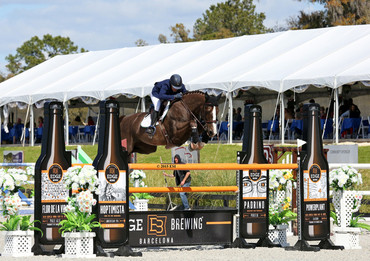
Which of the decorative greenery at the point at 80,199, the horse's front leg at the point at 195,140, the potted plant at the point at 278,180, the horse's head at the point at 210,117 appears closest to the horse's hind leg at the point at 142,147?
the horse's front leg at the point at 195,140

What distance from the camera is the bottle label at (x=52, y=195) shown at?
898 cm

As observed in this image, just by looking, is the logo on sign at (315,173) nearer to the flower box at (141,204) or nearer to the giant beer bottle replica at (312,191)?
the giant beer bottle replica at (312,191)

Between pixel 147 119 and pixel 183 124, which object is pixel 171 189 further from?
pixel 147 119

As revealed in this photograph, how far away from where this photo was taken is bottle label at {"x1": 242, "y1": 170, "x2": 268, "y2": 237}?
9602 millimetres

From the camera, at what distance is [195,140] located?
1462cm

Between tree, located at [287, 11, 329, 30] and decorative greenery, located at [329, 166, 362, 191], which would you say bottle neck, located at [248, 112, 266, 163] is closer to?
decorative greenery, located at [329, 166, 362, 191]

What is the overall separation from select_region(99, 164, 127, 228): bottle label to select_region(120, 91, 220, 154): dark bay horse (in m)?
5.61

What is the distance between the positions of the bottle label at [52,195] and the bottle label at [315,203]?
265 cm

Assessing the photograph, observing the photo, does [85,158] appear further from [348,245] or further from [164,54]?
[164,54]

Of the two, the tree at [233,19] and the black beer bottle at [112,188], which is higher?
the tree at [233,19]

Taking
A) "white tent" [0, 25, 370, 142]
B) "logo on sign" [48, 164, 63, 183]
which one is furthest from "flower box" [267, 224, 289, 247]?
"white tent" [0, 25, 370, 142]

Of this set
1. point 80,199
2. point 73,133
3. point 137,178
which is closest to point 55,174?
point 80,199

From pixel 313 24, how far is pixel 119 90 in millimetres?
20619

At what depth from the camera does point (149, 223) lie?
9.42 meters
